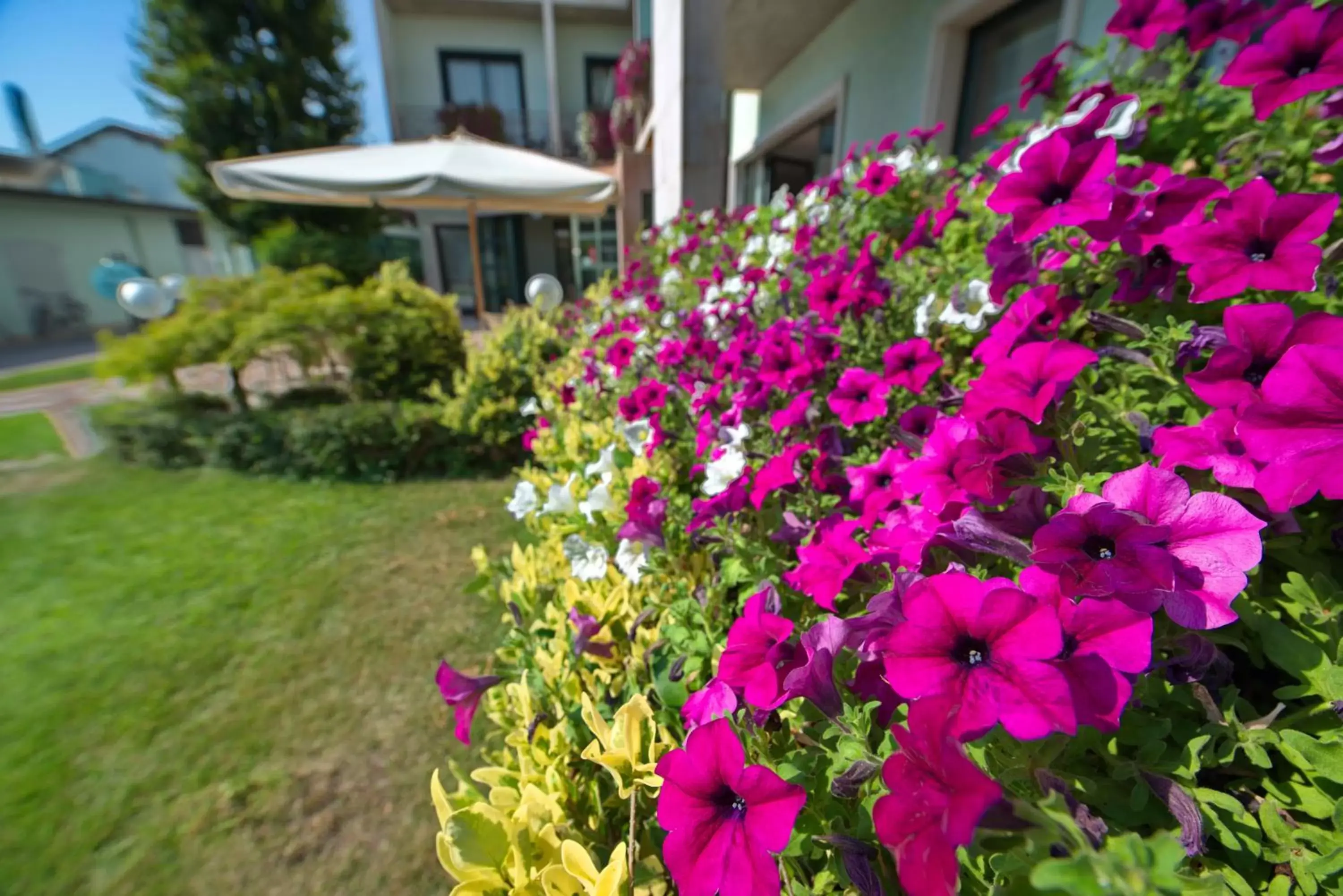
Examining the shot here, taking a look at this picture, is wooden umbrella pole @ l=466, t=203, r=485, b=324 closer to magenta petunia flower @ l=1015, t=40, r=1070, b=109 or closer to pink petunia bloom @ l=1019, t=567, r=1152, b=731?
magenta petunia flower @ l=1015, t=40, r=1070, b=109

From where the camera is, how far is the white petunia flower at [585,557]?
146 centimetres

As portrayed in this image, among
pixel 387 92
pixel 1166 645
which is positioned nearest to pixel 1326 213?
pixel 1166 645

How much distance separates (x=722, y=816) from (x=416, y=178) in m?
7.03

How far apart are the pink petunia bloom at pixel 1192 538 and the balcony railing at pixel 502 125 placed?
55.1ft

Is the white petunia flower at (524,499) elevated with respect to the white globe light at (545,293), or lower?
lower

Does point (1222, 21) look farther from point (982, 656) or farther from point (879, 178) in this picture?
point (982, 656)

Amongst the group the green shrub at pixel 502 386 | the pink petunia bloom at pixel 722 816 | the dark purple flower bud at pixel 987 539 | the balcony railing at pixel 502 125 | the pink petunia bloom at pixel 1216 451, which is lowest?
the green shrub at pixel 502 386

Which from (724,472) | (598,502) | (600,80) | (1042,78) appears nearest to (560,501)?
(598,502)

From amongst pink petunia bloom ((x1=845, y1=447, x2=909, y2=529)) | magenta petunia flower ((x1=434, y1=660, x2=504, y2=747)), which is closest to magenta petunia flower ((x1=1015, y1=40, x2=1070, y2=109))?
pink petunia bloom ((x1=845, y1=447, x2=909, y2=529))

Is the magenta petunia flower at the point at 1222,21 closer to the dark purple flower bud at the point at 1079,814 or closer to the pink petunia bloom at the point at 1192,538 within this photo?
the pink petunia bloom at the point at 1192,538

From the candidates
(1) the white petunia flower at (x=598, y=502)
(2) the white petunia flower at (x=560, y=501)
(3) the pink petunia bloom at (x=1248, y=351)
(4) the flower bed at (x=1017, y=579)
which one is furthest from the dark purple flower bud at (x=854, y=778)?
(2) the white petunia flower at (x=560, y=501)

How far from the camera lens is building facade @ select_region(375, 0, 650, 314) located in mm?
15305

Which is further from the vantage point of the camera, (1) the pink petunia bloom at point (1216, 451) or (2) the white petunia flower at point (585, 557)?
(2) the white petunia flower at point (585, 557)

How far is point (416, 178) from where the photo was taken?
6277 mm
